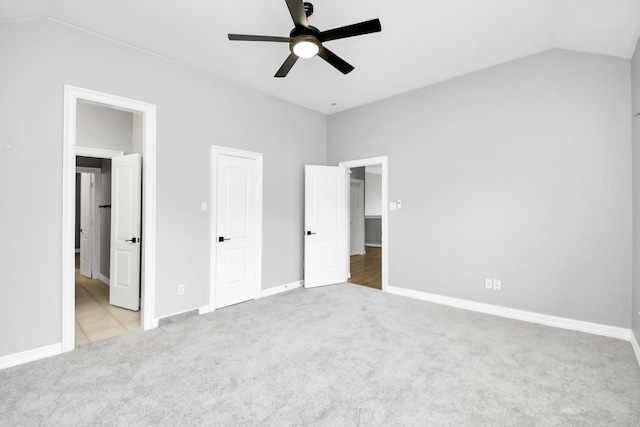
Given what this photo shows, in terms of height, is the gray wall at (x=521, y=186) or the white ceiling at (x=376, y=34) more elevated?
the white ceiling at (x=376, y=34)

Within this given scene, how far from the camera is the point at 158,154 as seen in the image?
316cm

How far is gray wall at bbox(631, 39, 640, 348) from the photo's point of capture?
8.10 feet

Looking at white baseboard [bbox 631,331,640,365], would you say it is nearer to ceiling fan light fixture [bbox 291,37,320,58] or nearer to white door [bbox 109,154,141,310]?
ceiling fan light fixture [bbox 291,37,320,58]

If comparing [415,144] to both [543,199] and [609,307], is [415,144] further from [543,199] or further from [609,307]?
[609,307]

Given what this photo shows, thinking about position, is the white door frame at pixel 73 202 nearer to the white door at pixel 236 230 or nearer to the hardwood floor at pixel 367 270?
the white door at pixel 236 230

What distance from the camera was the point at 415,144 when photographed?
4.17m

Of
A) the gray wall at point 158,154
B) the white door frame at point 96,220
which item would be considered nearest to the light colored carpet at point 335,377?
the gray wall at point 158,154

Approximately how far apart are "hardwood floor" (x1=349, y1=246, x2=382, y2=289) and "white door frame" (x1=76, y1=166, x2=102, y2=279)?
450 centimetres

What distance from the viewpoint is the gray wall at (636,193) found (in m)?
2.47

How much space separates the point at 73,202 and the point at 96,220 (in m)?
3.00

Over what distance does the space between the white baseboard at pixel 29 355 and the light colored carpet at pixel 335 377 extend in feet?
0.27

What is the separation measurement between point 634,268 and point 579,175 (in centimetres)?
99

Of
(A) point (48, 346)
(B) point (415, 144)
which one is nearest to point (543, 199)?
(B) point (415, 144)

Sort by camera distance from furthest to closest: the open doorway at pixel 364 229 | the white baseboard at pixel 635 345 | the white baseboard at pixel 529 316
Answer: the open doorway at pixel 364 229 → the white baseboard at pixel 529 316 → the white baseboard at pixel 635 345
